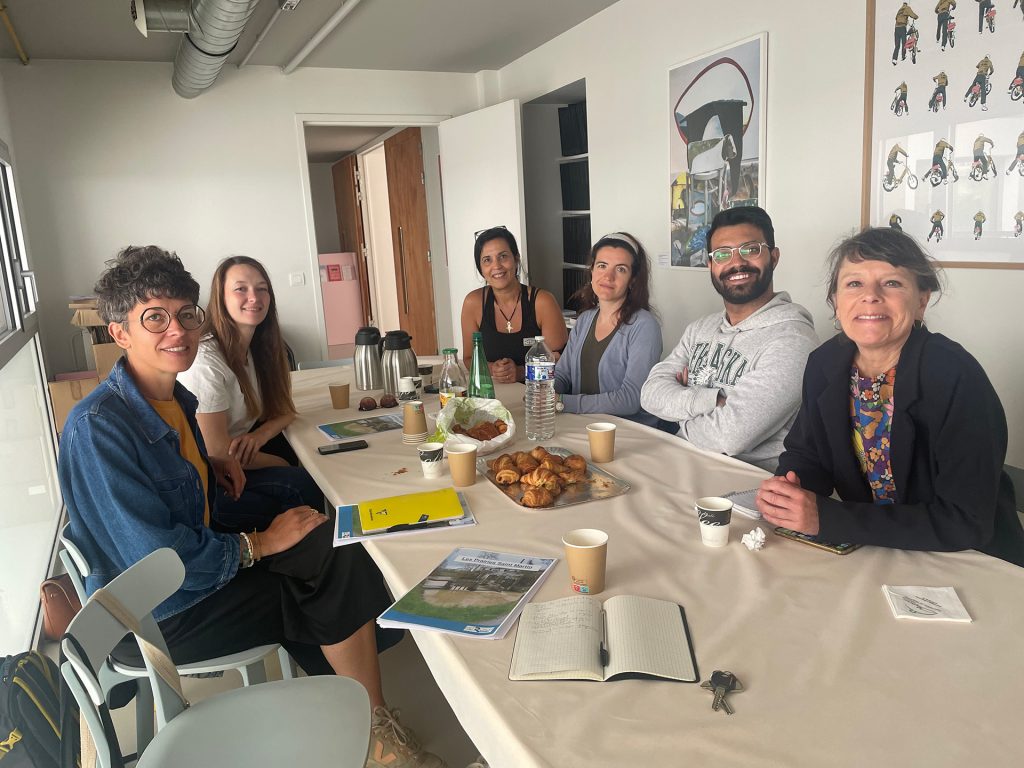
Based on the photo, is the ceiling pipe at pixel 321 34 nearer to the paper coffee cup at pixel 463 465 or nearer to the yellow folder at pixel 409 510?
the paper coffee cup at pixel 463 465

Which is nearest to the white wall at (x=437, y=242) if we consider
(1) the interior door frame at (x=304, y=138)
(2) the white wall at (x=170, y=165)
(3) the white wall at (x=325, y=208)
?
(1) the interior door frame at (x=304, y=138)

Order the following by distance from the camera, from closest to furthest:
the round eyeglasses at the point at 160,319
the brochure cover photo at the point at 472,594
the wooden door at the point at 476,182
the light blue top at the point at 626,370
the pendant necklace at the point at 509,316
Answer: the brochure cover photo at the point at 472,594, the round eyeglasses at the point at 160,319, the light blue top at the point at 626,370, the pendant necklace at the point at 509,316, the wooden door at the point at 476,182

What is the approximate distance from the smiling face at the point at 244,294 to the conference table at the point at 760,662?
137cm

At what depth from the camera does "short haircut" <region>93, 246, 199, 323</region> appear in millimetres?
1668

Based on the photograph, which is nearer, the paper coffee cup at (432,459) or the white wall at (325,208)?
the paper coffee cup at (432,459)

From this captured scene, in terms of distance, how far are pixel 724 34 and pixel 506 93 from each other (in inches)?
97.6

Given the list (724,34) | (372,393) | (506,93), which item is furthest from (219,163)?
(724,34)

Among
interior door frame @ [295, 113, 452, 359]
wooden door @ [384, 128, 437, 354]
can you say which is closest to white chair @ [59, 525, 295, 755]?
interior door frame @ [295, 113, 452, 359]

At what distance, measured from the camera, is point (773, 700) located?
89cm

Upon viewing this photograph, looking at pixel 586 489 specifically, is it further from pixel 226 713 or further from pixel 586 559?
pixel 226 713

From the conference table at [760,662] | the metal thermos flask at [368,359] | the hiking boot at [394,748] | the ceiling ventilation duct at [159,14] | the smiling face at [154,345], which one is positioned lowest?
the hiking boot at [394,748]

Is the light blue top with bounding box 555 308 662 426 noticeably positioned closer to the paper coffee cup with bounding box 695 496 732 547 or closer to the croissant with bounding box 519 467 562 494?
the croissant with bounding box 519 467 562 494

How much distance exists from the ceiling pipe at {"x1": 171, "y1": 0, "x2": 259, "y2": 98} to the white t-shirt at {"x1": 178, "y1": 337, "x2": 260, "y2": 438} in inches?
65.1

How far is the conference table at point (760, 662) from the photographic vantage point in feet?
2.70
